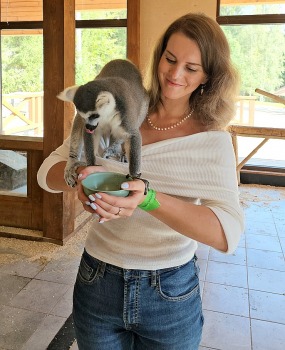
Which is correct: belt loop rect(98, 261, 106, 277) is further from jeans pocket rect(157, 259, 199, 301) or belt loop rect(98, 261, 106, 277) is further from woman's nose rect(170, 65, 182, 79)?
woman's nose rect(170, 65, 182, 79)

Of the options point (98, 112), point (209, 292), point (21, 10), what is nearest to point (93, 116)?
point (98, 112)

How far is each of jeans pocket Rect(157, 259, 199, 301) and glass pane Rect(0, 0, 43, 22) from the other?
421 centimetres

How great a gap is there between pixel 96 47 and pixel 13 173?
229cm

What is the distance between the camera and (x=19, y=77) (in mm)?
4512

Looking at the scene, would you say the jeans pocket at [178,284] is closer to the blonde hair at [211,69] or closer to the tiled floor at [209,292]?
the blonde hair at [211,69]

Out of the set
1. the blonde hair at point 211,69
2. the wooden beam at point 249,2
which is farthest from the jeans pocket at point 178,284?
the wooden beam at point 249,2

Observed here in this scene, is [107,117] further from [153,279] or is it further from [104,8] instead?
[104,8]

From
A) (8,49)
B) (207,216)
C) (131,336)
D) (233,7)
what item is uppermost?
(233,7)

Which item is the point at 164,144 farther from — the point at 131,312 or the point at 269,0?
the point at 269,0

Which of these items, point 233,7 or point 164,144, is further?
point 233,7

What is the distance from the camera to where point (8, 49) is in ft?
15.1

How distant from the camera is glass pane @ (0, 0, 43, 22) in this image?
438cm

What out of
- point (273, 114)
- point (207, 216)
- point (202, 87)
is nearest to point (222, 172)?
point (207, 216)

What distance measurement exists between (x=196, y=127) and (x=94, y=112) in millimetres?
282
